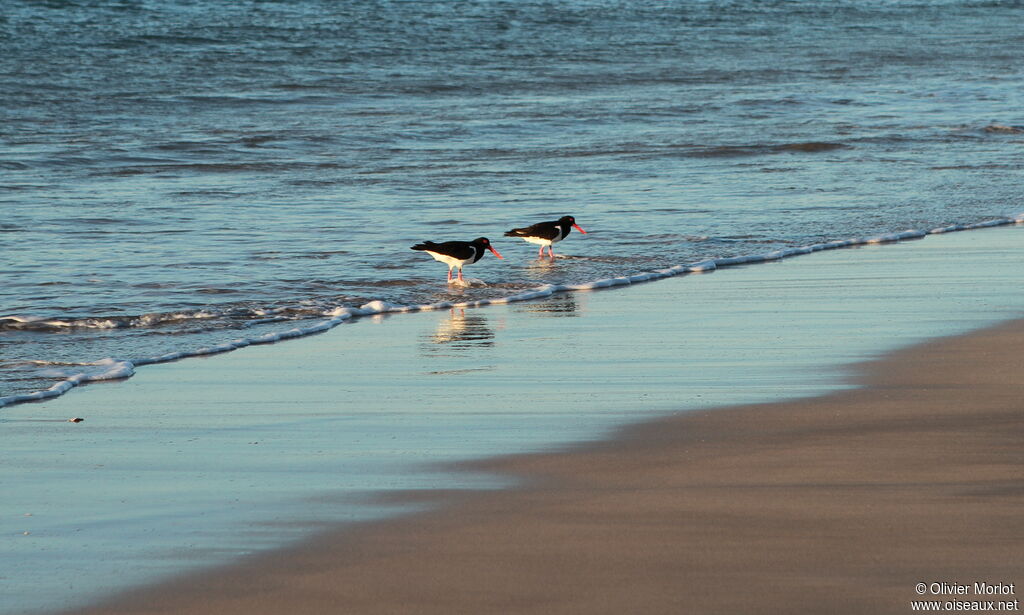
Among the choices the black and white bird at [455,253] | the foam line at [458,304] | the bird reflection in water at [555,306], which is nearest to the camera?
the foam line at [458,304]

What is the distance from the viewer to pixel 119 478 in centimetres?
554

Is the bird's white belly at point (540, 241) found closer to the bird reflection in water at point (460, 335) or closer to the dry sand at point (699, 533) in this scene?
the bird reflection in water at point (460, 335)

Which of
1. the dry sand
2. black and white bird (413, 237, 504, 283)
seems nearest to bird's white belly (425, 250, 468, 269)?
black and white bird (413, 237, 504, 283)

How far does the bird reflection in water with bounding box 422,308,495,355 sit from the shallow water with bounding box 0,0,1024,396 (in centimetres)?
79

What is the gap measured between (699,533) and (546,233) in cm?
679

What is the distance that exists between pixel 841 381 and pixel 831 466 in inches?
58.7

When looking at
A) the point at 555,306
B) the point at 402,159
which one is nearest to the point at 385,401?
the point at 555,306

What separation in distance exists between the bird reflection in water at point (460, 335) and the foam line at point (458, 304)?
1.54 feet

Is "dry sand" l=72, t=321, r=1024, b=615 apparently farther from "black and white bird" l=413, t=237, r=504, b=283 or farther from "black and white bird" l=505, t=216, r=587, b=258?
"black and white bird" l=505, t=216, r=587, b=258

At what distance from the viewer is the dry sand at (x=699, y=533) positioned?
14.1ft

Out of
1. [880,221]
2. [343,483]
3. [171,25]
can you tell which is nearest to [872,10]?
[171,25]

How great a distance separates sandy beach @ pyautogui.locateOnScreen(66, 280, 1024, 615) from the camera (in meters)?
4.30

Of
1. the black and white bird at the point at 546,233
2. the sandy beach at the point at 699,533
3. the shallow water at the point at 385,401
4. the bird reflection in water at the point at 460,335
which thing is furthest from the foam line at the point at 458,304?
the sandy beach at the point at 699,533

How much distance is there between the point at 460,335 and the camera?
28.1ft
